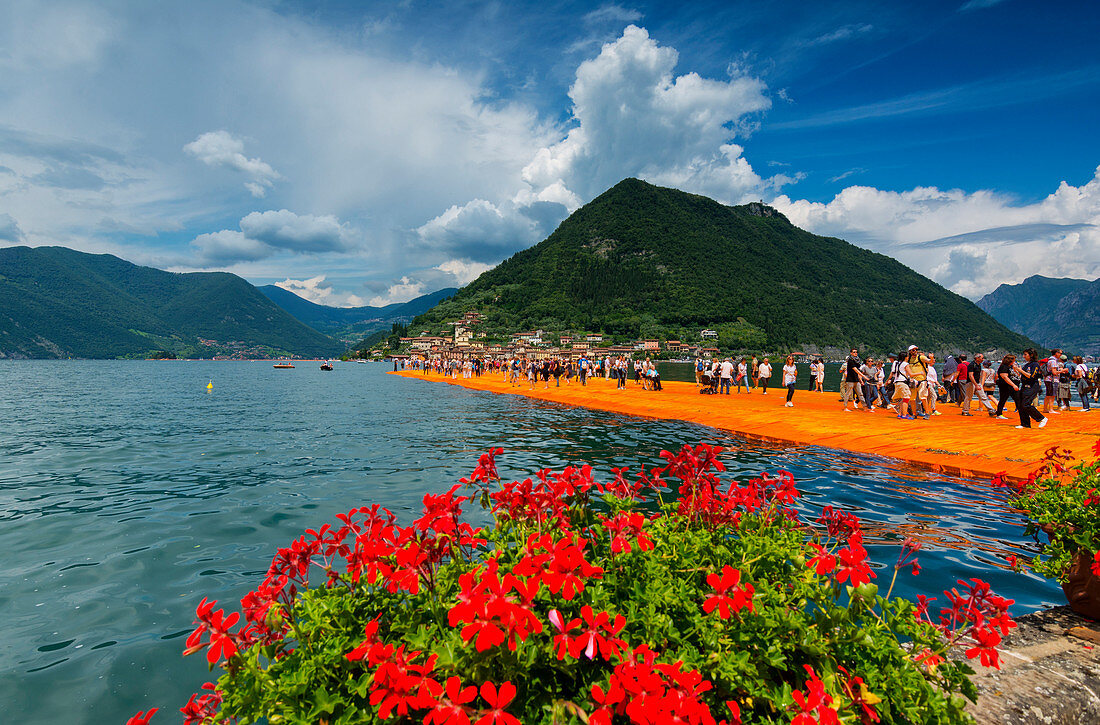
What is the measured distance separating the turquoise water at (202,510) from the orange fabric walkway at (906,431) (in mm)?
1352

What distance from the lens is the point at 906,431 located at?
1455 centimetres

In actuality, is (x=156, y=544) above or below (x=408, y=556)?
below

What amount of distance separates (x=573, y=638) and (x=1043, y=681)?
10.4 feet

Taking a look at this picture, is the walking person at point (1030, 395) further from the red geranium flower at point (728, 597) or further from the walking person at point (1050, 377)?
the red geranium flower at point (728, 597)

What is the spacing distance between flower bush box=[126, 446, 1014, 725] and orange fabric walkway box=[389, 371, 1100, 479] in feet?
36.8

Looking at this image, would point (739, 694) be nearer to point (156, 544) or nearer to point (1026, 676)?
point (1026, 676)

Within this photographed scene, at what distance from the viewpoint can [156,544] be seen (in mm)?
6871

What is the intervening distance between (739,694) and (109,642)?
572 cm

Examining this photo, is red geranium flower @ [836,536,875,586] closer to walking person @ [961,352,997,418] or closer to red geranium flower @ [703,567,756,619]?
red geranium flower @ [703,567,756,619]

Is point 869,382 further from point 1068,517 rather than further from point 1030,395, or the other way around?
point 1068,517

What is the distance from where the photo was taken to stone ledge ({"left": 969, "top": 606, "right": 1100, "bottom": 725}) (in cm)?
254

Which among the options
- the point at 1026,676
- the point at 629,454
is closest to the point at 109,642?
the point at 1026,676

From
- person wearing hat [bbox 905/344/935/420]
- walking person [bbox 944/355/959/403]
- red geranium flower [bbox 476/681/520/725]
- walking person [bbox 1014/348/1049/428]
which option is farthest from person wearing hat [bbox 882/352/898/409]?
red geranium flower [bbox 476/681/520/725]

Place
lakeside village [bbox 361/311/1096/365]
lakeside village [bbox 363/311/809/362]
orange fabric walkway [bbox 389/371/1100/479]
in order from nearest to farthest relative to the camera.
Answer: orange fabric walkway [bbox 389/371/1100/479] → lakeside village [bbox 363/311/809/362] → lakeside village [bbox 361/311/1096/365]
